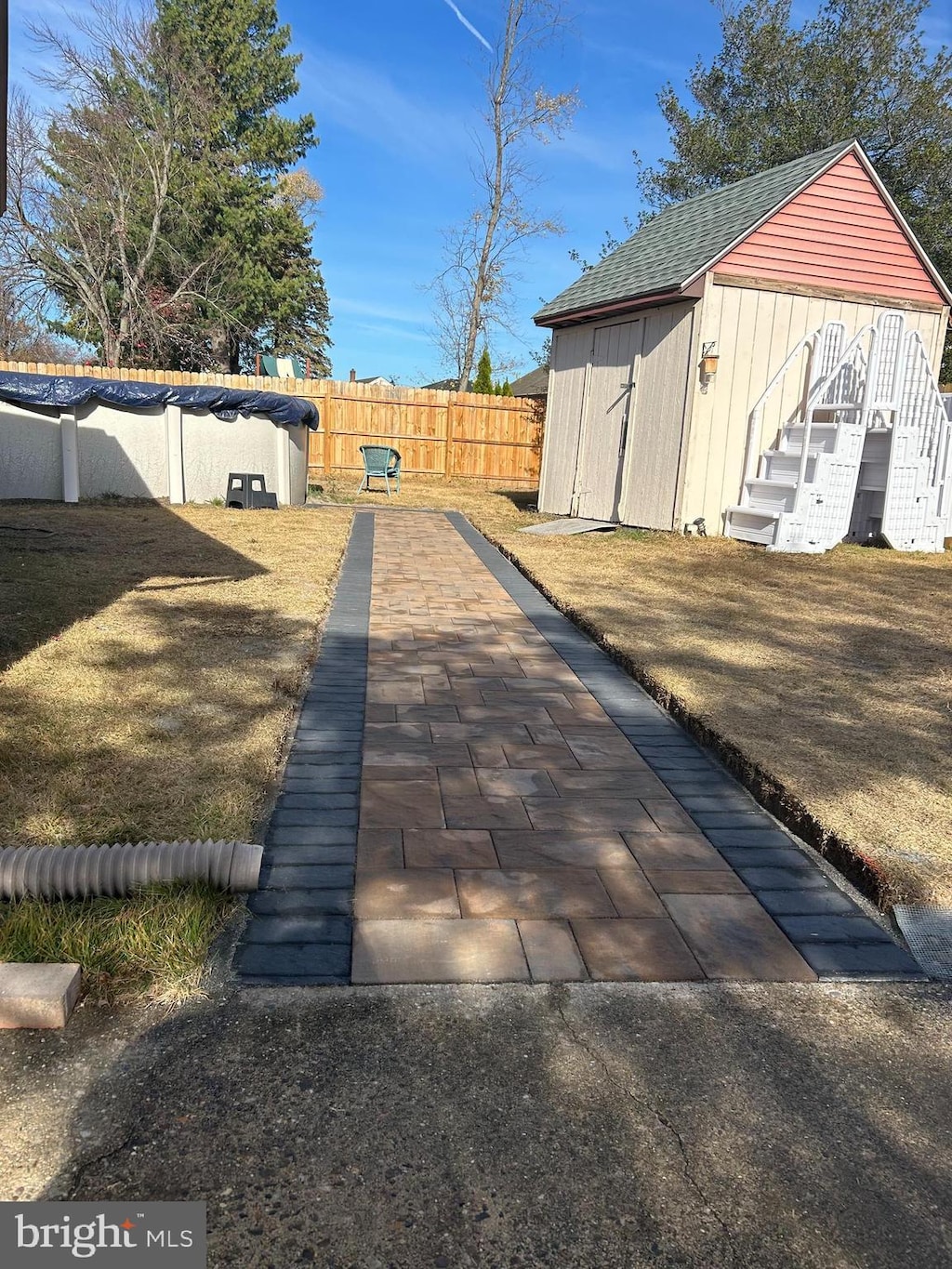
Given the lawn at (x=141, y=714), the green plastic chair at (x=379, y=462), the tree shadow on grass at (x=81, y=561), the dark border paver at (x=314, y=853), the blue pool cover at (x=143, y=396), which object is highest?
the blue pool cover at (x=143, y=396)

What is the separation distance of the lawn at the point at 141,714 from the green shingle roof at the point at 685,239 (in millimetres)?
6829

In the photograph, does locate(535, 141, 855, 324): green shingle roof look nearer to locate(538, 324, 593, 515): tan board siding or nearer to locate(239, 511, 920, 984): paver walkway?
locate(538, 324, 593, 515): tan board siding

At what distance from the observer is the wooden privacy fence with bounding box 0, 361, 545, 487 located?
808 inches

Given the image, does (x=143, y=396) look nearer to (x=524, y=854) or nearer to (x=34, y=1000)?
(x=524, y=854)

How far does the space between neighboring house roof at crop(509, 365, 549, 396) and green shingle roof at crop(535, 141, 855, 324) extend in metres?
17.5

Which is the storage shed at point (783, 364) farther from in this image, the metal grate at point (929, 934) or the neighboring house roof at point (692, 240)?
the metal grate at point (929, 934)

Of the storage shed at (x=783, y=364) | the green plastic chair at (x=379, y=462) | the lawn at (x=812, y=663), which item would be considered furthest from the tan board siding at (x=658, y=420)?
the green plastic chair at (x=379, y=462)

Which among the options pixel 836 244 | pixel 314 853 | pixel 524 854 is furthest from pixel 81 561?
pixel 836 244

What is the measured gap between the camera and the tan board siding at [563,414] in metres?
13.5

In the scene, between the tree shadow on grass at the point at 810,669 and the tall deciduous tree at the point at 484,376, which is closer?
the tree shadow on grass at the point at 810,669

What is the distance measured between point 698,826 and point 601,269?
13.1 meters

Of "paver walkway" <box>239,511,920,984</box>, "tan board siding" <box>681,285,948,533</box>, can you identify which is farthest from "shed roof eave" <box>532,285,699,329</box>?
"paver walkway" <box>239,511,920,984</box>

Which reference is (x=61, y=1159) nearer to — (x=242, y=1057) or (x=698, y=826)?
(x=242, y=1057)

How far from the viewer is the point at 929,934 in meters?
2.53
